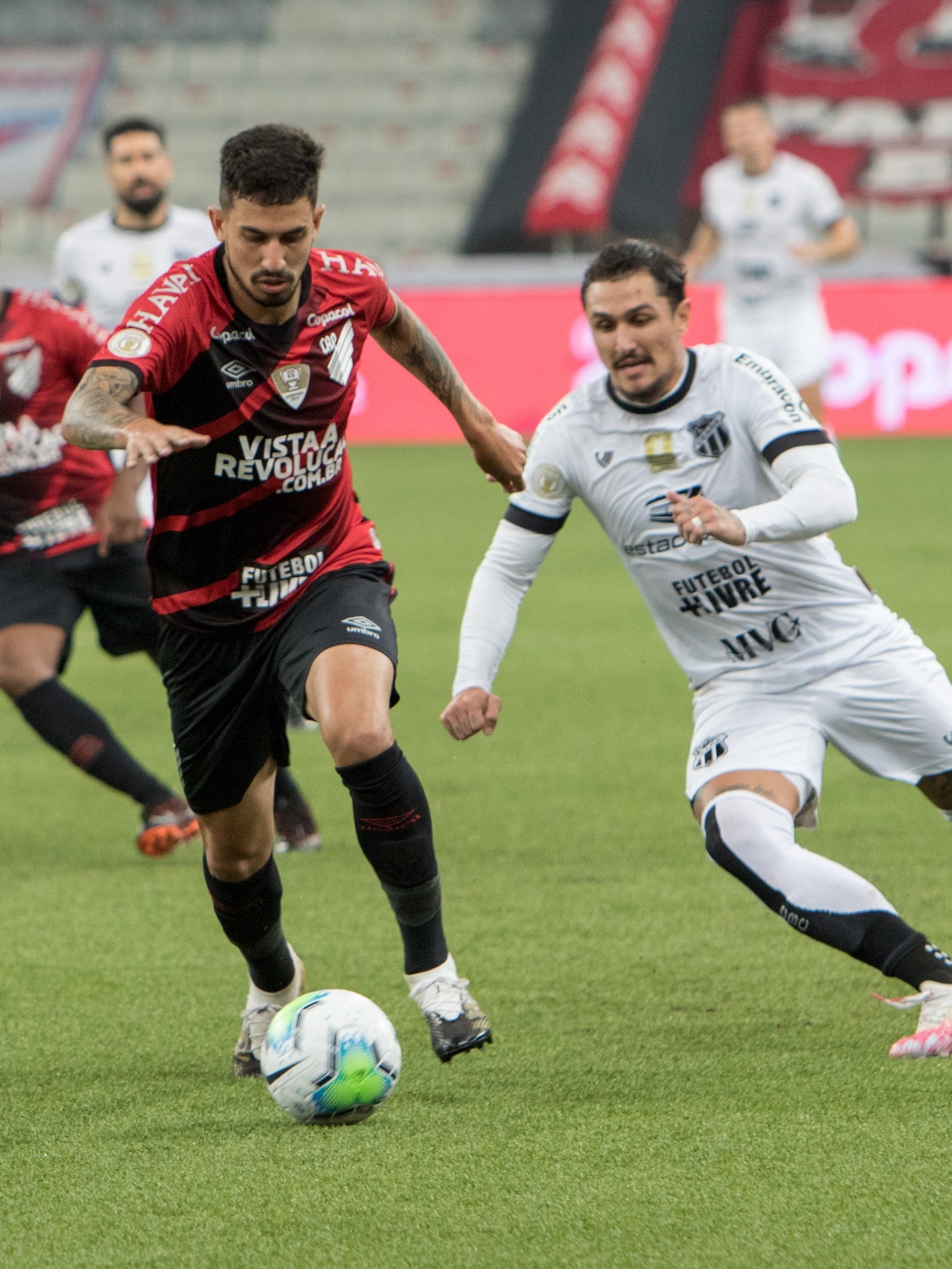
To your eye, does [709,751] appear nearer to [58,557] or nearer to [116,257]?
[58,557]

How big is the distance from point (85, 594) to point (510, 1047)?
2.63 m

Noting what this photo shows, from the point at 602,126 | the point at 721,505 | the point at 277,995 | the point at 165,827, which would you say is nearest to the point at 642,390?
the point at 721,505

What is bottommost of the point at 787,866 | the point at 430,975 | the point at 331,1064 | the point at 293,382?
→ the point at 331,1064

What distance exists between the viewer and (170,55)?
2573 cm

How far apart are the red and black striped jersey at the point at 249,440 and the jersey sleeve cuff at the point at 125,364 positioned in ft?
0.26

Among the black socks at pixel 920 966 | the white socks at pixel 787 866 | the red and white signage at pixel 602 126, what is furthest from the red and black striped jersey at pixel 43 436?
the red and white signage at pixel 602 126

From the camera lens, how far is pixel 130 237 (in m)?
8.60

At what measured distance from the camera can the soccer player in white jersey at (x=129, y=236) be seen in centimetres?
823

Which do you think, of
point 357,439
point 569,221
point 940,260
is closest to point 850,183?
point 569,221

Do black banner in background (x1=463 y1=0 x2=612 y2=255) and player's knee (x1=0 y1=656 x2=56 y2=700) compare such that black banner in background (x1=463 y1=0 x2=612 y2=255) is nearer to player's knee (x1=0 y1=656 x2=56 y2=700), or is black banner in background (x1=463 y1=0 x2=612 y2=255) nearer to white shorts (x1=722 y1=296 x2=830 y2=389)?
white shorts (x1=722 y1=296 x2=830 y2=389)

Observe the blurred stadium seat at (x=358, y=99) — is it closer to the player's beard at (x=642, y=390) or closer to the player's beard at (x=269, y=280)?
the player's beard at (x=642, y=390)

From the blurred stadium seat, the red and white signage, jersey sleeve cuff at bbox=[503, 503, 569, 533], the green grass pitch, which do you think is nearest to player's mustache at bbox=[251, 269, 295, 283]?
jersey sleeve cuff at bbox=[503, 503, 569, 533]

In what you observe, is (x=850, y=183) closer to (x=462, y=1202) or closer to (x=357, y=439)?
(x=357, y=439)

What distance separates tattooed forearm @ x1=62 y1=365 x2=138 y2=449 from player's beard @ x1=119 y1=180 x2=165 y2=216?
16.3ft
